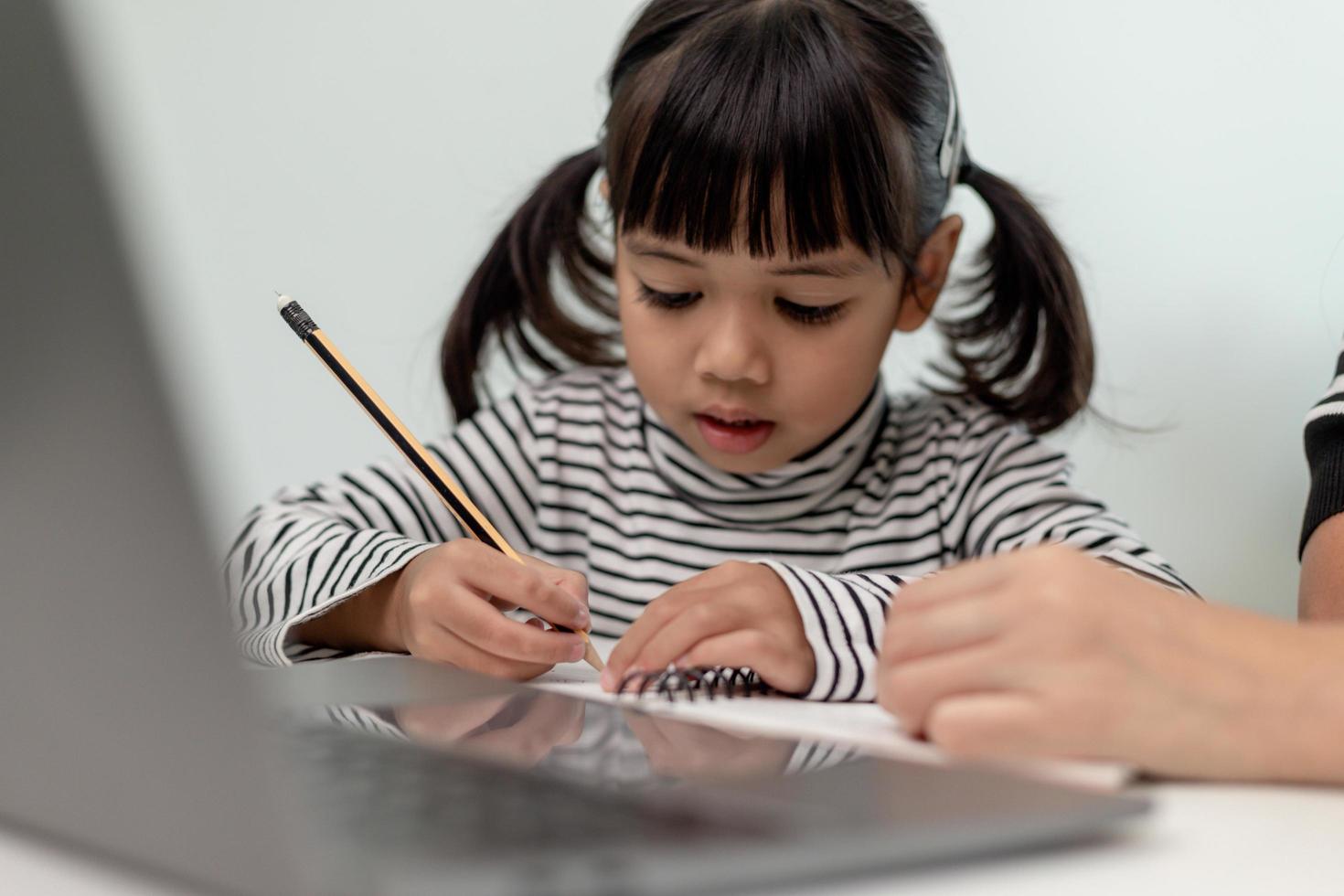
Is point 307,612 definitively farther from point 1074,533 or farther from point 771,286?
point 1074,533

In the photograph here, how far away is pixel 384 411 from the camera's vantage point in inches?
25.5

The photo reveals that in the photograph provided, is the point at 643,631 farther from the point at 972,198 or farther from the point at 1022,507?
the point at 972,198

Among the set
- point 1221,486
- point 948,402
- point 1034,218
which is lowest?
point 1221,486

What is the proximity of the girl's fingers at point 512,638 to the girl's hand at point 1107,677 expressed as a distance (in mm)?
220

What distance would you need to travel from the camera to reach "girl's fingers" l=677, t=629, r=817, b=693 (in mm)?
555

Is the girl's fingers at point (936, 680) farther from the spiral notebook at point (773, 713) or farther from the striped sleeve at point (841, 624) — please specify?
the striped sleeve at point (841, 624)

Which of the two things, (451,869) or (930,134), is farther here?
(930,134)

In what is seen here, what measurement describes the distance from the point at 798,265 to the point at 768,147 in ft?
0.22

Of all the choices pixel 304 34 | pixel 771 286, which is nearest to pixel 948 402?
pixel 771 286

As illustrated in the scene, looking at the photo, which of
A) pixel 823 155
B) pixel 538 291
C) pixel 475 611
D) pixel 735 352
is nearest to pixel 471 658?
pixel 475 611

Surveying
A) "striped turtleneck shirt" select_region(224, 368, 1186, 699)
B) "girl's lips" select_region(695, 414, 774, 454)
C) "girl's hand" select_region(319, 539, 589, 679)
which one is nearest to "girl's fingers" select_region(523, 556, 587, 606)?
"girl's hand" select_region(319, 539, 589, 679)

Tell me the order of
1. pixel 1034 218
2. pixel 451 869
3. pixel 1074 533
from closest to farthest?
1. pixel 451 869
2. pixel 1074 533
3. pixel 1034 218

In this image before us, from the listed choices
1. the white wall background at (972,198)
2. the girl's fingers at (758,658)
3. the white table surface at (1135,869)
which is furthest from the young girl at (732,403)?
the white table surface at (1135,869)

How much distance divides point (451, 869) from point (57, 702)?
0.28 ft
